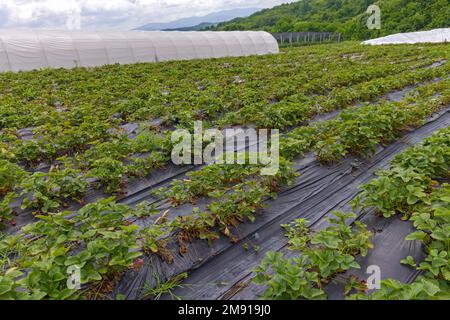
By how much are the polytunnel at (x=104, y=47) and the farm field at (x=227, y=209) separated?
904 cm

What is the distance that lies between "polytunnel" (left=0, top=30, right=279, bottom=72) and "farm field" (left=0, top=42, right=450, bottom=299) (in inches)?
356

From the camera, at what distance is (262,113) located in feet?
16.6

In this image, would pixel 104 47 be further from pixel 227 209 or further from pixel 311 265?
pixel 311 265

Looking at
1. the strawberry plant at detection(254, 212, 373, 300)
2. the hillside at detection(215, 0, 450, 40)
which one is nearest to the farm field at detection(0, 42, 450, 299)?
the strawberry plant at detection(254, 212, 373, 300)

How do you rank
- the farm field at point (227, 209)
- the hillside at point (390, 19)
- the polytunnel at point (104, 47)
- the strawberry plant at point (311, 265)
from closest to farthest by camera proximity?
the strawberry plant at point (311, 265), the farm field at point (227, 209), the polytunnel at point (104, 47), the hillside at point (390, 19)

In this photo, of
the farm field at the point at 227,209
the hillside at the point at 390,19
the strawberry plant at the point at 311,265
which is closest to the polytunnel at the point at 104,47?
the farm field at the point at 227,209

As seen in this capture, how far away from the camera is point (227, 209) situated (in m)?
2.62

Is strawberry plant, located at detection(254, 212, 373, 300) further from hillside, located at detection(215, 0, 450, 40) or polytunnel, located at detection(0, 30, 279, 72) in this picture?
hillside, located at detection(215, 0, 450, 40)

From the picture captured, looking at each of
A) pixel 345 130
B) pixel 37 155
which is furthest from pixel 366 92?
pixel 37 155

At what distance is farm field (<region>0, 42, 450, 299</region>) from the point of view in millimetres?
1945

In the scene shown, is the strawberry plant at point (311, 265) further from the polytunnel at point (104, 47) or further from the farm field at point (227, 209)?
the polytunnel at point (104, 47)

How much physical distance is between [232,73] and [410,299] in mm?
9177

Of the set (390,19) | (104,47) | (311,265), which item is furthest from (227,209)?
(390,19)

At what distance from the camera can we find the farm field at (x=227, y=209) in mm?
1945
